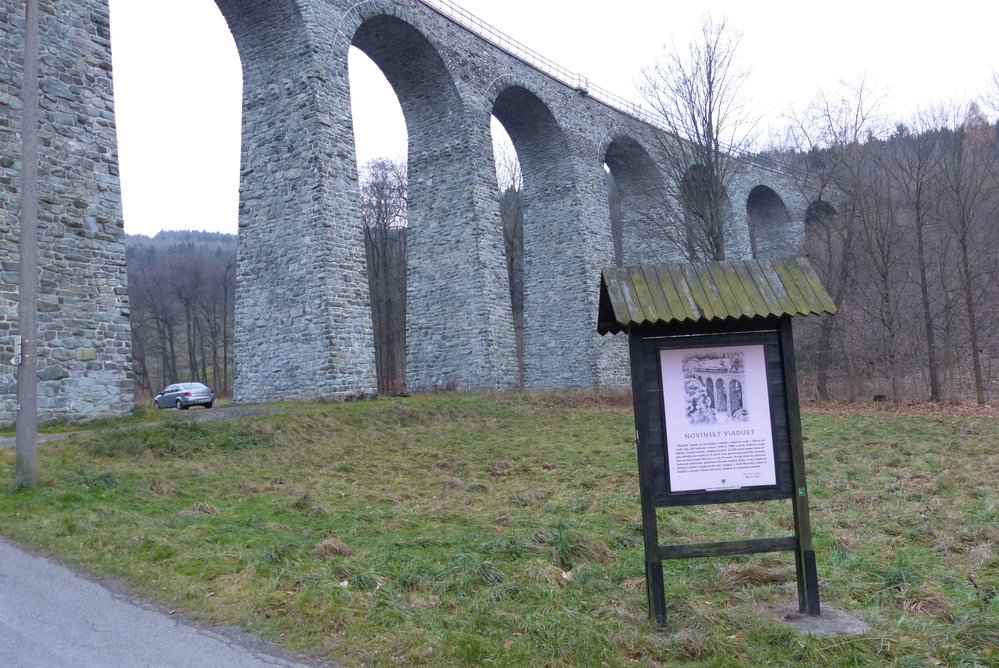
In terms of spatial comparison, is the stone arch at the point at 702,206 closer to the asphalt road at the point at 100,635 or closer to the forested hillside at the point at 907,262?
the forested hillside at the point at 907,262

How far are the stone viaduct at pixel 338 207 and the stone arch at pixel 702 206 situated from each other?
506cm

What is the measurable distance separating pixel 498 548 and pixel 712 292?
2610 mm

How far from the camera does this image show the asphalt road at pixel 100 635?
3854 mm

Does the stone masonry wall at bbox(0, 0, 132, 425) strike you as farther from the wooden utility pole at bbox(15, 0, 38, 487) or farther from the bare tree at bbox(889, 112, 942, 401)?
the bare tree at bbox(889, 112, 942, 401)

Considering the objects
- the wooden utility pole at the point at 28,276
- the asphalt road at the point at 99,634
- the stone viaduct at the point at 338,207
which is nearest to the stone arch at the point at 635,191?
the stone viaduct at the point at 338,207

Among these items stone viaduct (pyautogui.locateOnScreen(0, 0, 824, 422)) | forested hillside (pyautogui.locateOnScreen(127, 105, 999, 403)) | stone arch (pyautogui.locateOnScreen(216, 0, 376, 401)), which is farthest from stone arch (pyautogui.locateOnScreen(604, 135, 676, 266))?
stone arch (pyautogui.locateOnScreen(216, 0, 376, 401))

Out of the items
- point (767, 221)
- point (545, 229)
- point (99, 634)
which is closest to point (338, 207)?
point (545, 229)

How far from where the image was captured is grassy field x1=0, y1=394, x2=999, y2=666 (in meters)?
3.90

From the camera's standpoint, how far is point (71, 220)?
41.6ft

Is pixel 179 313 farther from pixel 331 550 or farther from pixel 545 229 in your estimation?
pixel 331 550

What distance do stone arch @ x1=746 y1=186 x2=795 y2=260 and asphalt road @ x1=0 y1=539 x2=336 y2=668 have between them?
133 feet

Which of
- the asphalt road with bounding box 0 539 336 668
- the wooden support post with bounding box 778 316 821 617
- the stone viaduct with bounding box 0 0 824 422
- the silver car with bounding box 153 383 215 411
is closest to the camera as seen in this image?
the asphalt road with bounding box 0 539 336 668

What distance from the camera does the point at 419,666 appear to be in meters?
3.70

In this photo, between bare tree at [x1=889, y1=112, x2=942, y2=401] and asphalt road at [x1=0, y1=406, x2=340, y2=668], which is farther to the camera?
bare tree at [x1=889, y1=112, x2=942, y2=401]
